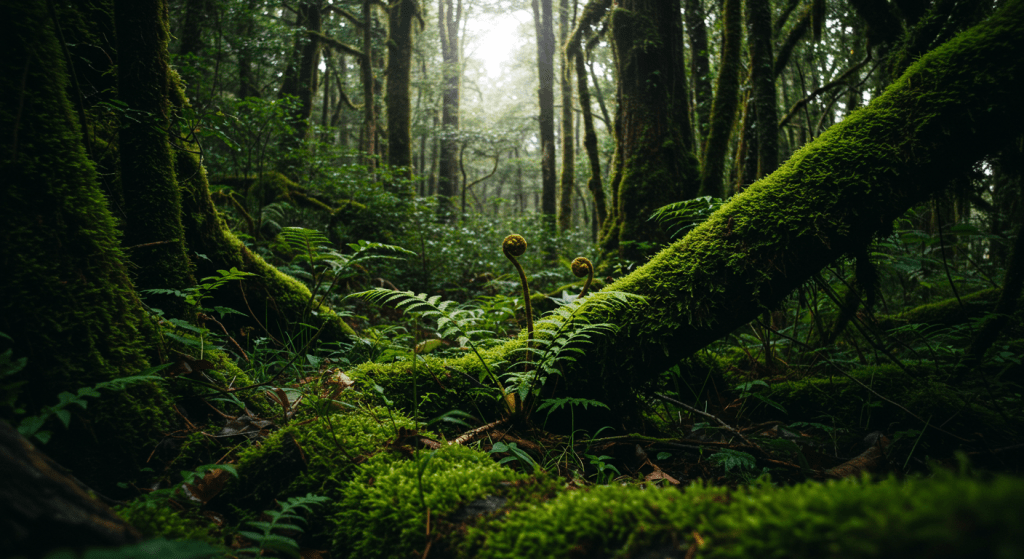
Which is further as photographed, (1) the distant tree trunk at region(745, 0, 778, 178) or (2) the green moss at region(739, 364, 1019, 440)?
(1) the distant tree trunk at region(745, 0, 778, 178)

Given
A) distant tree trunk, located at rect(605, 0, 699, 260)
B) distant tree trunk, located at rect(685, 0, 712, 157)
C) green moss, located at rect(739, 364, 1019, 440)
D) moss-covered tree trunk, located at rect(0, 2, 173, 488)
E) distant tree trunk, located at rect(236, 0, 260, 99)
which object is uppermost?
distant tree trunk, located at rect(236, 0, 260, 99)

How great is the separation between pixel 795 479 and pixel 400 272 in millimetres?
6443

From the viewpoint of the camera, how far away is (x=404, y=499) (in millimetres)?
1331

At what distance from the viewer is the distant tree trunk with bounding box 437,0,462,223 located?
14314 millimetres

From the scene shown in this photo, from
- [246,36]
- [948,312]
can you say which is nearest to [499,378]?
[948,312]

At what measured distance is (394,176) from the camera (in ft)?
30.0

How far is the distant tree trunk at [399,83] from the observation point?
10367 mm

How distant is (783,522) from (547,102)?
14.2 meters

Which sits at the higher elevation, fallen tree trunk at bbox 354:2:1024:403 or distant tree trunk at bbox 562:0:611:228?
distant tree trunk at bbox 562:0:611:228

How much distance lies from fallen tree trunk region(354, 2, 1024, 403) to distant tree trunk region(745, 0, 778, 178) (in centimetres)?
312

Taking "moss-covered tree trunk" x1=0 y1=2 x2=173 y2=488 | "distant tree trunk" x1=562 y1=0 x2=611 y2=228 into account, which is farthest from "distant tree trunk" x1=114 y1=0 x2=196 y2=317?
"distant tree trunk" x1=562 y1=0 x2=611 y2=228

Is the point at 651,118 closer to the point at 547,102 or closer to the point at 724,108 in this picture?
the point at 724,108

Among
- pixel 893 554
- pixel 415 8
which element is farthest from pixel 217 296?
pixel 415 8

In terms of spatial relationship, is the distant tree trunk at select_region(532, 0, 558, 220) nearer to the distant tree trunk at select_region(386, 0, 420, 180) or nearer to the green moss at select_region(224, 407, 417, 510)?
the distant tree trunk at select_region(386, 0, 420, 180)
